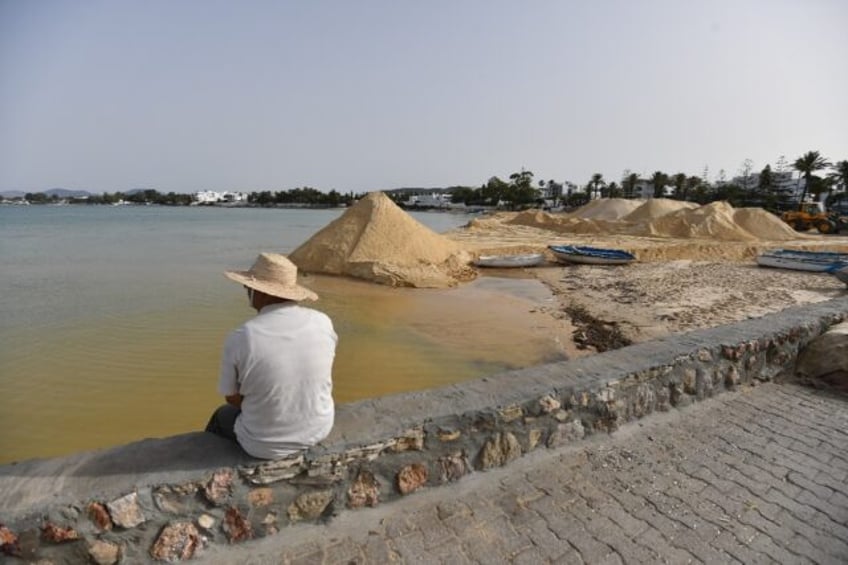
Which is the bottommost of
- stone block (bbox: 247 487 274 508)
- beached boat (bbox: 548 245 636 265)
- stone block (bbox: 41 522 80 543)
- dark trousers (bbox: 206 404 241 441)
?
beached boat (bbox: 548 245 636 265)

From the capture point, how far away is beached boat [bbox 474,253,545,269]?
18.8 meters

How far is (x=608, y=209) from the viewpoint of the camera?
140ft

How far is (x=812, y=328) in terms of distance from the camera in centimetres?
494

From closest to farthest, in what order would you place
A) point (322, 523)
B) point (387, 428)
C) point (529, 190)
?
1. point (322, 523)
2. point (387, 428)
3. point (529, 190)

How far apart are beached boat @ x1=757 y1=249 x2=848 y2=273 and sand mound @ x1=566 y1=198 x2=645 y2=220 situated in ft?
78.8

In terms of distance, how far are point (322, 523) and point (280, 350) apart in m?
1.00

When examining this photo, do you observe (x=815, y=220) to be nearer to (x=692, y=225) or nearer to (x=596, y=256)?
(x=692, y=225)

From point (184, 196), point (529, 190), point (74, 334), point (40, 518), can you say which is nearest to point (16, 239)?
point (74, 334)

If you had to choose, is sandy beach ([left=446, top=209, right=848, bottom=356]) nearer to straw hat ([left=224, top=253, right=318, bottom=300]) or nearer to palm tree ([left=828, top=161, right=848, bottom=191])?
straw hat ([left=224, top=253, right=318, bottom=300])

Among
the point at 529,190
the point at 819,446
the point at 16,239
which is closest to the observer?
the point at 819,446

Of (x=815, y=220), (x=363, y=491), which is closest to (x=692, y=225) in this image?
(x=815, y=220)

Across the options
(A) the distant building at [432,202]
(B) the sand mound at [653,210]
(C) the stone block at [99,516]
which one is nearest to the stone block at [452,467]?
(C) the stone block at [99,516]

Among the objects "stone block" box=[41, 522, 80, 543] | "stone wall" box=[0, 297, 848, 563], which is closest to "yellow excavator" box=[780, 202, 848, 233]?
"stone wall" box=[0, 297, 848, 563]

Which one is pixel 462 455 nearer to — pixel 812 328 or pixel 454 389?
pixel 454 389
